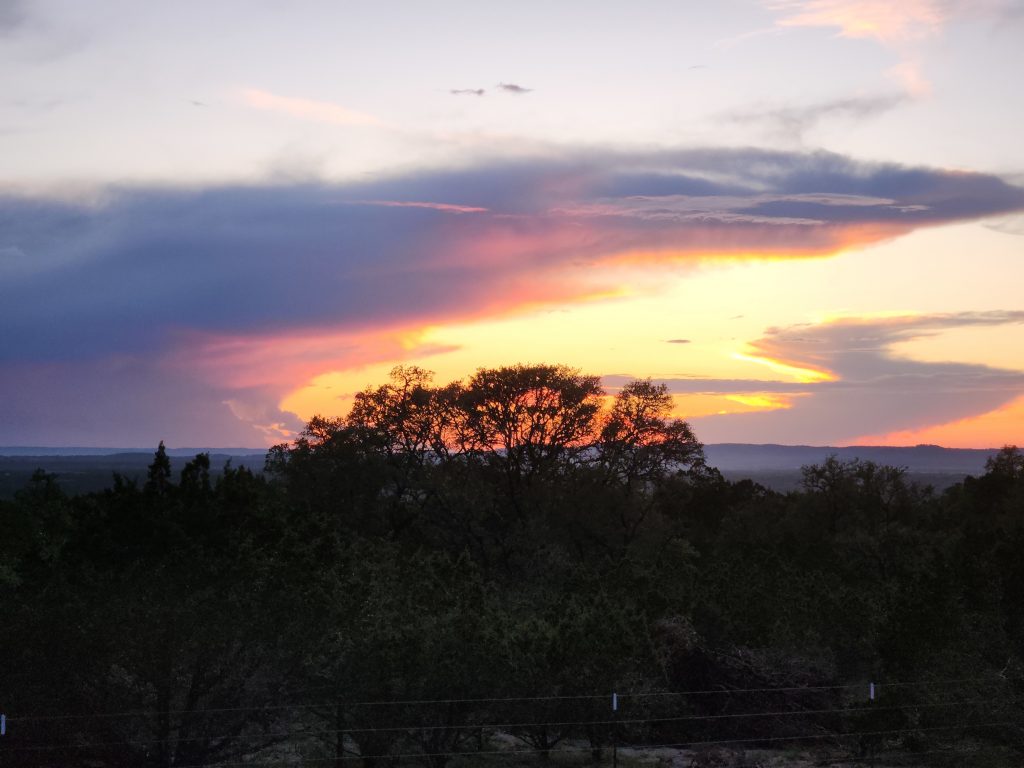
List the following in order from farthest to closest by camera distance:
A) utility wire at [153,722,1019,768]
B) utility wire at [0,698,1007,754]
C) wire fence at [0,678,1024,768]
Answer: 1. utility wire at [153,722,1019,768]
2. wire fence at [0,678,1024,768]
3. utility wire at [0,698,1007,754]

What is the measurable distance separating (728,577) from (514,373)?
943 inches

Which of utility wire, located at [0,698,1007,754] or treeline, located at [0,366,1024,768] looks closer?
utility wire, located at [0,698,1007,754]

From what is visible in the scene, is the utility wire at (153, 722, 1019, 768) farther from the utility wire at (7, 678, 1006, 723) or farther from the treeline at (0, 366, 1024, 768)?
the utility wire at (7, 678, 1006, 723)

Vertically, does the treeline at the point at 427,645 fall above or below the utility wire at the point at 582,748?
above

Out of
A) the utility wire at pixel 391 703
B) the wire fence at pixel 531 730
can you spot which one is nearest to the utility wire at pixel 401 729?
the wire fence at pixel 531 730

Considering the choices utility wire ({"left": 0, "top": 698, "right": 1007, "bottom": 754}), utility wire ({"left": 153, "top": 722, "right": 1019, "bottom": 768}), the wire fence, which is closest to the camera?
utility wire ({"left": 0, "top": 698, "right": 1007, "bottom": 754})

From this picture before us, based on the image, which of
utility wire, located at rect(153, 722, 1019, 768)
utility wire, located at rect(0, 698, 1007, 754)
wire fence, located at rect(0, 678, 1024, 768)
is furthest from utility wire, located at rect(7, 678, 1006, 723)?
utility wire, located at rect(153, 722, 1019, 768)

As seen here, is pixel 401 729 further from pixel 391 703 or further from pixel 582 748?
pixel 582 748

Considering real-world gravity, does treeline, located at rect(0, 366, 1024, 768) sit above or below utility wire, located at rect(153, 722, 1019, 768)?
above

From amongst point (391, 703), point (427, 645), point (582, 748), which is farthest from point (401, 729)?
point (582, 748)

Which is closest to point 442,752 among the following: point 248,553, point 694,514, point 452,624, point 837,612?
point 452,624

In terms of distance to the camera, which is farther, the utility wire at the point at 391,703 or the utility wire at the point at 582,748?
the utility wire at the point at 582,748

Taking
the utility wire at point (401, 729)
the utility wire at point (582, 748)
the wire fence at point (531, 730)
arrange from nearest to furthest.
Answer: the utility wire at point (401, 729) → the wire fence at point (531, 730) → the utility wire at point (582, 748)

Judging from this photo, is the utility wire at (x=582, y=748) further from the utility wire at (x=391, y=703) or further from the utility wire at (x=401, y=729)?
the utility wire at (x=391, y=703)
